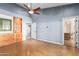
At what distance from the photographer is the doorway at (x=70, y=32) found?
2.75 meters

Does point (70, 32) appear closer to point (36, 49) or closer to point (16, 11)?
point (36, 49)

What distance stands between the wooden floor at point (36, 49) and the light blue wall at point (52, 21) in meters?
0.18

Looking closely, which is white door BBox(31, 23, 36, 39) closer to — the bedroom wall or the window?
the bedroom wall

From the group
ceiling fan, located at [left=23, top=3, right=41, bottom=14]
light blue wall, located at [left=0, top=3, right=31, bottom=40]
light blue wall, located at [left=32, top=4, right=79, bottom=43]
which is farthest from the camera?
light blue wall, located at [left=32, top=4, right=79, bottom=43]

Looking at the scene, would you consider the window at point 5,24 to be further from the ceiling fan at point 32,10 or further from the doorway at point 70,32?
the doorway at point 70,32

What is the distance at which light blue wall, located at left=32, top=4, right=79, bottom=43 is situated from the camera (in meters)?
2.79

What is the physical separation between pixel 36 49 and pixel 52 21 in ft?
2.64

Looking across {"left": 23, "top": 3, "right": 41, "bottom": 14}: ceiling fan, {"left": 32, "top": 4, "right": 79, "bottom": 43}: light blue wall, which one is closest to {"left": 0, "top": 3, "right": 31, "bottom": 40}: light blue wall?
{"left": 23, "top": 3, "right": 41, "bottom": 14}: ceiling fan

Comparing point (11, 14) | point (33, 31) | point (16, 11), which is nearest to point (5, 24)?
point (11, 14)

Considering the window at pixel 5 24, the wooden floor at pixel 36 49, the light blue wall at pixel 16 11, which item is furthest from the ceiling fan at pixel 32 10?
the wooden floor at pixel 36 49

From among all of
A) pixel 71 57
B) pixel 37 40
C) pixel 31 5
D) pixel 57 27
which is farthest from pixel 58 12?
pixel 71 57

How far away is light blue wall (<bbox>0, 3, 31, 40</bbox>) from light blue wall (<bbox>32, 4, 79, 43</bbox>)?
0.21 metres

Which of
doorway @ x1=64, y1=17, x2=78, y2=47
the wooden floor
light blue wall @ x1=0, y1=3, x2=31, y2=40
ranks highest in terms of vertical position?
light blue wall @ x1=0, y1=3, x2=31, y2=40

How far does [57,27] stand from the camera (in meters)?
2.80
